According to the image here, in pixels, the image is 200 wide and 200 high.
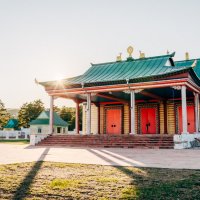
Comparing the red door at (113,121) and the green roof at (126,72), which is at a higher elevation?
the green roof at (126,72)

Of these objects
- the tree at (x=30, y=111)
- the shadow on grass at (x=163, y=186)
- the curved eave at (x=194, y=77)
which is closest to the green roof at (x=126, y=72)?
the curved eave at (x=194, y=77)

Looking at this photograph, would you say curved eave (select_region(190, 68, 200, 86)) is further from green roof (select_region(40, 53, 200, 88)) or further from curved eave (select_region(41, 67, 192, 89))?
green roof (select_region(40, 53, 200, 88))

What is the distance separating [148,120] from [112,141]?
23.9 feet

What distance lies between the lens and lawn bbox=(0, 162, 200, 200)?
4.20m

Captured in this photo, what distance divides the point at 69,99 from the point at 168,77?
9912mm

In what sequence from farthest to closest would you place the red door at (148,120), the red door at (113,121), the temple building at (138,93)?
the red door at (113,121), the red door at (148,120), the temple building at (138,93)

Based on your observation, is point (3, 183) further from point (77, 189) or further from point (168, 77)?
point (168, 77)

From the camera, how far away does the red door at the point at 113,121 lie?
25.6 m

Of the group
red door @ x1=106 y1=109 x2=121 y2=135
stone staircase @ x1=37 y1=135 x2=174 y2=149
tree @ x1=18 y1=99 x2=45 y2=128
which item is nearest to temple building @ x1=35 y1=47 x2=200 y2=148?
red door @ x1=106 y1=109 x2=121 y2=135

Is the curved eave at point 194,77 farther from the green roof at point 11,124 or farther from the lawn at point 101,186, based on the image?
the green roof at point 11,124

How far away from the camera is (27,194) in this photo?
4266 millimetres

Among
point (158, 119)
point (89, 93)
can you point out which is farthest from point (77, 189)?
point (158, 119)

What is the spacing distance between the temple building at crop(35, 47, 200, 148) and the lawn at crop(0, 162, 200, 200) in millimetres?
12125

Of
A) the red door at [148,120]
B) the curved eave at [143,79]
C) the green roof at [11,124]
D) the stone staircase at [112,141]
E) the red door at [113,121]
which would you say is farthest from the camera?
the green roof at [11,124]
